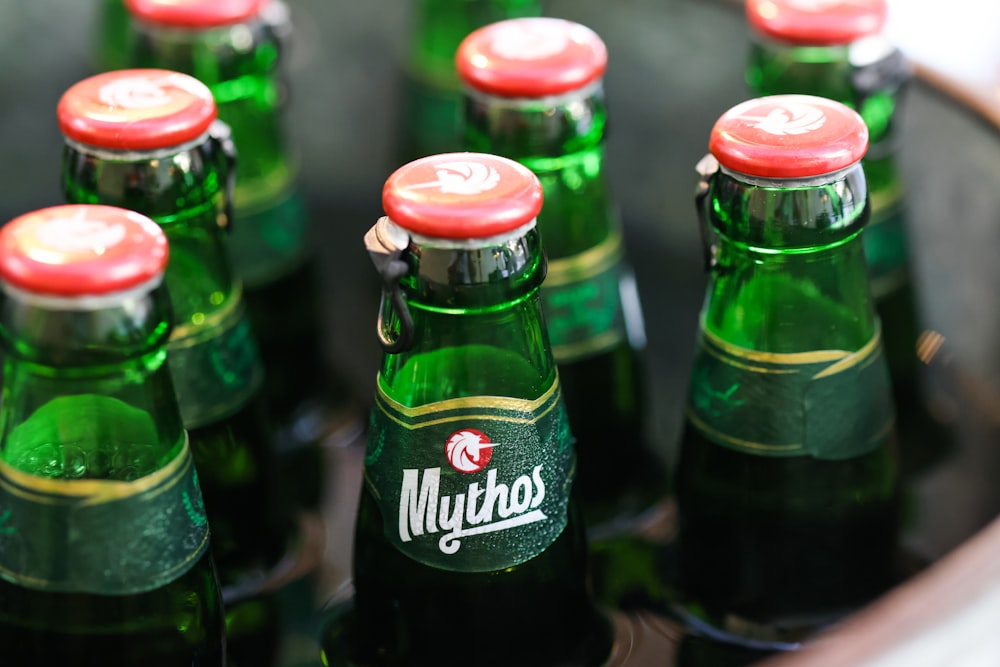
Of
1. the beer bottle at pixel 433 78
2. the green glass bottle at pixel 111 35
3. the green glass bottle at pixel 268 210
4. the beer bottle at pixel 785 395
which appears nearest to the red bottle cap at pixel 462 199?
the beer bottle at pixel 785 395

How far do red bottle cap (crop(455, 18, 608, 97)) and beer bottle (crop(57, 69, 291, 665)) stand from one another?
0.12 m

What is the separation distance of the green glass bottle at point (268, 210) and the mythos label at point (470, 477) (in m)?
0.17

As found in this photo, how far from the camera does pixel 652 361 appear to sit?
76cm

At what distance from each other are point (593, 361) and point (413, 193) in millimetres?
222

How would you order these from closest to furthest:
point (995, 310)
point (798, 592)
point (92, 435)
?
point (92, 435), point (798, 592), point (995, 310)

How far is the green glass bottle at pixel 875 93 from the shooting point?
0.67 metres

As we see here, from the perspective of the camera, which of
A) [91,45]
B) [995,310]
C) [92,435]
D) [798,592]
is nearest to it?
[92,435]

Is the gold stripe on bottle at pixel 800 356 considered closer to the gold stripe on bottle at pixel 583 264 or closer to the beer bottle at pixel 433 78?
the gold stripe on bottle at pixel 583 264

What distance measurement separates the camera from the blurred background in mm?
681

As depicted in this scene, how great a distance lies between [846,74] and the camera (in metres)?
0.67

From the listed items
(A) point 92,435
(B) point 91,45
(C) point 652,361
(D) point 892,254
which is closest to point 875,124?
(D) point 892,254

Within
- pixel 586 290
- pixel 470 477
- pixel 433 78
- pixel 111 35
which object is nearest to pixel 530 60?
pixel 586 290

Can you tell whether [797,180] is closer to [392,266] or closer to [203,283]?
[392,266]

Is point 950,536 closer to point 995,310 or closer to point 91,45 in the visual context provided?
point 995,310
